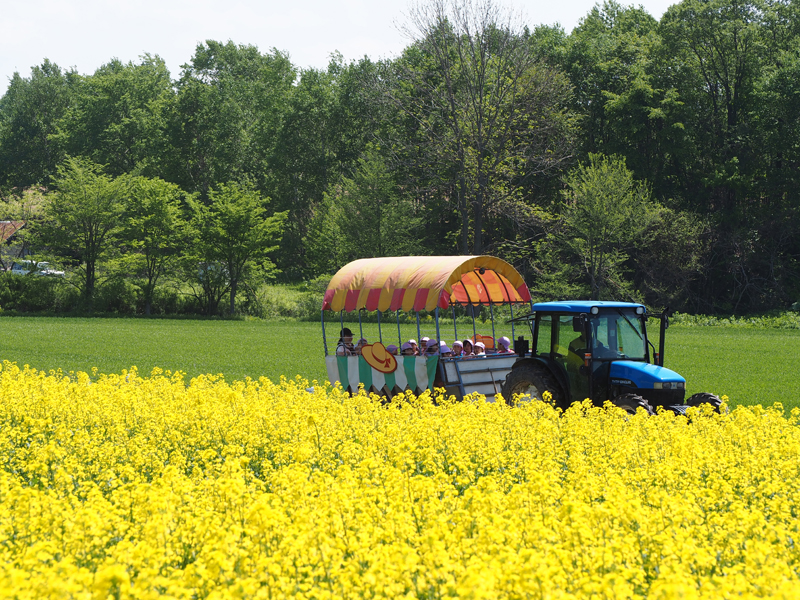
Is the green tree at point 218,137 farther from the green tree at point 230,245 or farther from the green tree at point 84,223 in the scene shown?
the green tree at point 230,245

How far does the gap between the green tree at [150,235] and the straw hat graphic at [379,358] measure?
128 feet

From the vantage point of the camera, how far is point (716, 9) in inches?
1928

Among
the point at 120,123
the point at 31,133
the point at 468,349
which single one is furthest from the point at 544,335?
the point at 31,133

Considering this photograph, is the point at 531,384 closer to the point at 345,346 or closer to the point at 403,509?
the point at 345,346

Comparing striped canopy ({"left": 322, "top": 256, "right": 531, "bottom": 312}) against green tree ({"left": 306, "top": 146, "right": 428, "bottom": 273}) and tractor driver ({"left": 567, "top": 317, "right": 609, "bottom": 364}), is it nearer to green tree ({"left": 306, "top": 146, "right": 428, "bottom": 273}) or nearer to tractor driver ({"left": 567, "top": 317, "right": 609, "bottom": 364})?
tractor driver ({"left": 567, "top": 317, "right": 609, "bottom": 364})

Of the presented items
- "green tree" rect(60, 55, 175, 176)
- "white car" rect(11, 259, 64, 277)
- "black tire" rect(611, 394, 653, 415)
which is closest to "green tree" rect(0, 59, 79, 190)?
"green tree" rect(60, 55, 175, 176)

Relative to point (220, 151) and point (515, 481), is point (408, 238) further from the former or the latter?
point (515, 481)

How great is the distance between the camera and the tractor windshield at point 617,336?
1195 centimetres

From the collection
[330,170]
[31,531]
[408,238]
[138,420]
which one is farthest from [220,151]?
[31,531]

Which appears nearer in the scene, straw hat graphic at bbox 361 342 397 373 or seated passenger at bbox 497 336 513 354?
straw hat graphic at bbox 361 342 397 373

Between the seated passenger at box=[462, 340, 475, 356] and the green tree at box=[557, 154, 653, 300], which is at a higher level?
the green tree at box=[557, 154, 653, 300]

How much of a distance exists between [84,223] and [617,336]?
47.7 meters

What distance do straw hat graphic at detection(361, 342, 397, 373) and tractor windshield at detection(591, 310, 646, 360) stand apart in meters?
4.22

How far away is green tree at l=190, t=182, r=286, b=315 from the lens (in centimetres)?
4909
